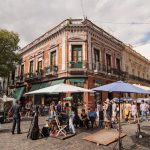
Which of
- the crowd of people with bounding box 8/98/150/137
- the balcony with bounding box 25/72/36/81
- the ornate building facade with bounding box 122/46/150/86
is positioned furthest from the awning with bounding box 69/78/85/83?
the ornate building facade with bounding box 122/46/150/86

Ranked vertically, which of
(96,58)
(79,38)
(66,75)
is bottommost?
(66,75)

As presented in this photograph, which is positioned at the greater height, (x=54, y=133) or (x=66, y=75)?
(x=66, y=75)

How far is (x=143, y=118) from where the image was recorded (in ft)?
53.7

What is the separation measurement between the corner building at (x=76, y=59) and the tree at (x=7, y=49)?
4.44 metres

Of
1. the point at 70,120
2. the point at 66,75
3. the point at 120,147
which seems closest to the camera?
the point at 120,147

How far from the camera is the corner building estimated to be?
19156 millimetres

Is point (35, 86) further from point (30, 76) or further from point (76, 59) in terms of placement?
point (76, 59)

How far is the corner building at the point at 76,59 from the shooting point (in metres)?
19.2

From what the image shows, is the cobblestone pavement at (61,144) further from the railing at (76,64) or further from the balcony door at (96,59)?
the balcony door at (96,59)

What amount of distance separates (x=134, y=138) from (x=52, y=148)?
3.92m

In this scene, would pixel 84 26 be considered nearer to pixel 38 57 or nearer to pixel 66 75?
pixel 66 75

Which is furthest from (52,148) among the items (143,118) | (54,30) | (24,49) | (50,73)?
(24,49)

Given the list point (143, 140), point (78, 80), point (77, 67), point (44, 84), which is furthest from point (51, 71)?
point (143, 140)

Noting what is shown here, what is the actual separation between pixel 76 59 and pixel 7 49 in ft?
21.3
